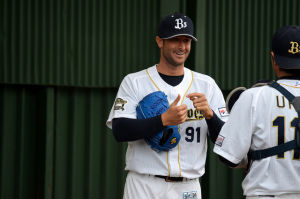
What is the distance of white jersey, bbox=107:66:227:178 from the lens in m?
3.28

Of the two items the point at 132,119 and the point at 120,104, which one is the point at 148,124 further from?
the point at 120,104

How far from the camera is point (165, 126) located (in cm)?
312

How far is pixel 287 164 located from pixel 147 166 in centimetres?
103

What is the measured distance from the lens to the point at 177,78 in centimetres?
347

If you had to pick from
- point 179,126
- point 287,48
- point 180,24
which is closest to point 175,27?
point 180,24

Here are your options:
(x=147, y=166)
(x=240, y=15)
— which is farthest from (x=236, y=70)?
(x=147, y=166)

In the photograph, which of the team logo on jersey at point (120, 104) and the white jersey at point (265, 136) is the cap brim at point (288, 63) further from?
the team logo on jersey at point (120, 104)

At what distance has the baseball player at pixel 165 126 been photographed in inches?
127

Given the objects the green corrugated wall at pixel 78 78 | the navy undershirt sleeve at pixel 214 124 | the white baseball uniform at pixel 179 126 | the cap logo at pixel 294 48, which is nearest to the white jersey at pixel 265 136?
the cap logo at pixel 294 48

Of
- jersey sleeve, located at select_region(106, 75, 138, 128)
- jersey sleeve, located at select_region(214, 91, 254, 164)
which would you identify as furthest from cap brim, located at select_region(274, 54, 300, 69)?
jersey sleeve, located at select_region(106, 75, 138, 128)

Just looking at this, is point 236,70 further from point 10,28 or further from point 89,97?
point 10,28

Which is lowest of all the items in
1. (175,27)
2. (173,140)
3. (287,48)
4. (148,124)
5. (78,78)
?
(173,140)

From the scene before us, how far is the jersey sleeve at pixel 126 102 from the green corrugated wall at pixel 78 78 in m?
1.72

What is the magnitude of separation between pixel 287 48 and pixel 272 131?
0.48 meters
